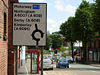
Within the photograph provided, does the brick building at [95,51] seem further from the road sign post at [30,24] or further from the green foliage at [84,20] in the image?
the road sign post at [30,24]

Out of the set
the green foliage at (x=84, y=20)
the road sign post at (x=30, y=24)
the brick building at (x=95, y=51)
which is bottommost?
the brick building at (x=95, y=51)

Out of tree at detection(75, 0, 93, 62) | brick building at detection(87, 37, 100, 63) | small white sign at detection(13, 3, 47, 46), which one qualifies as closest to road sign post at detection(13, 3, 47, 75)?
small white sign at detection(13, 3, 47, 46)

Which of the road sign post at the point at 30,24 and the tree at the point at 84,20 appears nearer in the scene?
the road sign post at the point at 30,24

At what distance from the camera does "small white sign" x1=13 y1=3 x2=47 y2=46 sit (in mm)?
5609

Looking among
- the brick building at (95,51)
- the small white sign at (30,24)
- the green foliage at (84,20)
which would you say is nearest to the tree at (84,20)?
the green foliage at (84,20)

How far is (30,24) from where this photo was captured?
18.6 feet

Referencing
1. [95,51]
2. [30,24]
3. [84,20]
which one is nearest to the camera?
[30,24]

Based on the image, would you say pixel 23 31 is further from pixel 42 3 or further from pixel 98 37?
pixel 98 37

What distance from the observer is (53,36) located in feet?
450

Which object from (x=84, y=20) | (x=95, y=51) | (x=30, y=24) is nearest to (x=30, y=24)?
(x=30, y=24)

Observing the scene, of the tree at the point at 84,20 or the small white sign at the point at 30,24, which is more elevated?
the tree at the point at 84,20

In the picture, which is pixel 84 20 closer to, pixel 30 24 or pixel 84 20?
pixel 84 20

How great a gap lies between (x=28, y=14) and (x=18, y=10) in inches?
10.0

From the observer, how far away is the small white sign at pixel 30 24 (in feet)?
18.4
